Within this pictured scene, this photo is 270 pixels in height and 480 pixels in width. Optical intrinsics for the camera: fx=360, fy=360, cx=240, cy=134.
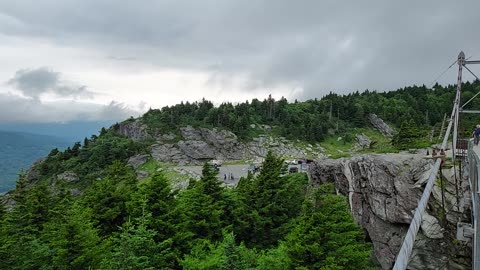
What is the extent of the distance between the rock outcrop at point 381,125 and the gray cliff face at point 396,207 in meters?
73.9

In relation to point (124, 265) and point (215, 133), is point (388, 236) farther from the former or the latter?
point (215, 133)

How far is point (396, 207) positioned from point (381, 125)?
82116 millimetres

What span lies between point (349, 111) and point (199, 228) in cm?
8883

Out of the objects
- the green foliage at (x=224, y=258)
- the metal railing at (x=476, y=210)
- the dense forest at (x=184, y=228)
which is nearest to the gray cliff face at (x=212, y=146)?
the dense forest at (x=184, y=228)

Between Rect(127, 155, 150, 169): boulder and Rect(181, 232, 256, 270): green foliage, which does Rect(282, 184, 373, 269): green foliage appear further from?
Rect(127, 155, 150, 169): boulder

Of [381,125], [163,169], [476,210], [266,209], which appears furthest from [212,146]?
[476,210]

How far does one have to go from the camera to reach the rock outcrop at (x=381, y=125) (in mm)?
96556

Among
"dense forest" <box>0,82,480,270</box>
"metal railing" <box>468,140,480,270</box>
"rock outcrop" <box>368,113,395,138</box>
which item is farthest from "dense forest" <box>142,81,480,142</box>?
"metal railing" <box>468,140,480,270</box>

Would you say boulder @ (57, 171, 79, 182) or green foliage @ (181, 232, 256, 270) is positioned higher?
green foliage @ (181, 232, 256, 270)

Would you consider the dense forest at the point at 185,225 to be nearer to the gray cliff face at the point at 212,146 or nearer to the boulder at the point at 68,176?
the boulder at the point at 68,176

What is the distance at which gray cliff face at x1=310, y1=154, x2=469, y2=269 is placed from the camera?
19469 millimetres

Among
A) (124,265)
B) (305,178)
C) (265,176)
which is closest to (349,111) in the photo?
(305,178)

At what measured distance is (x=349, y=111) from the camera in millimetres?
104688

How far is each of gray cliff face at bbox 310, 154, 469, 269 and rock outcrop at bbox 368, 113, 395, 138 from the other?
2911 inches
